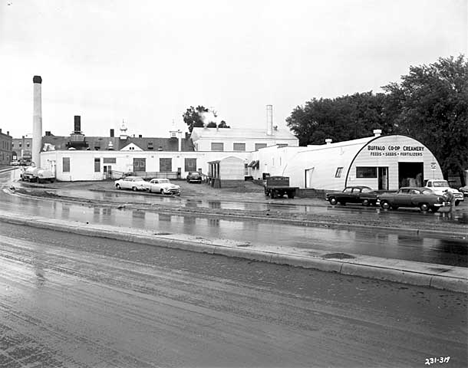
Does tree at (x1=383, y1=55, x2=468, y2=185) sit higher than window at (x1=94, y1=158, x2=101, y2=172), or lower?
higher

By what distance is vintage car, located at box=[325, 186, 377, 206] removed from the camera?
1280 inches

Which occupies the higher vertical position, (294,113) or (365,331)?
(294,113)

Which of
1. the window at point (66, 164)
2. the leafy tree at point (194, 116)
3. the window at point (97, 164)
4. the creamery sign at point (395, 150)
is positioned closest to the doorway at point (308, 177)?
the creamery sign at point (395, 150)

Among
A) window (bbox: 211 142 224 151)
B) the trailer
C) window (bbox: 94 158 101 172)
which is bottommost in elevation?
the trailer

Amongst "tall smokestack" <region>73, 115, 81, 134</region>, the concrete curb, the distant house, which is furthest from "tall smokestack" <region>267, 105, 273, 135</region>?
the concrete curb

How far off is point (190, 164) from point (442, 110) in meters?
32.2

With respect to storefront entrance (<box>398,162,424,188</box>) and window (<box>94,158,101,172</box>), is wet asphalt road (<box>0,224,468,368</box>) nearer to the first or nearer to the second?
storefront entrance (<box>398,162,424,188</box>)

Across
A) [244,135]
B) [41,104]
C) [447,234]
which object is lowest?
[447,234]

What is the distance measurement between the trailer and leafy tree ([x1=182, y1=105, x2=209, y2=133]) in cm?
6534

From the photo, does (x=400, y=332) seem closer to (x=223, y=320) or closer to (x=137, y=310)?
(x=223, y=320)

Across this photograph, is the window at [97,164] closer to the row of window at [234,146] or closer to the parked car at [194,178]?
the parked car at [194,178]

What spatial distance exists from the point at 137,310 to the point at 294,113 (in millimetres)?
76972

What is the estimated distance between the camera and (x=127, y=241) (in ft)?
42.3

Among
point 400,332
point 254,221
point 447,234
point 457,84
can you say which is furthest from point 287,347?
point 457,84
